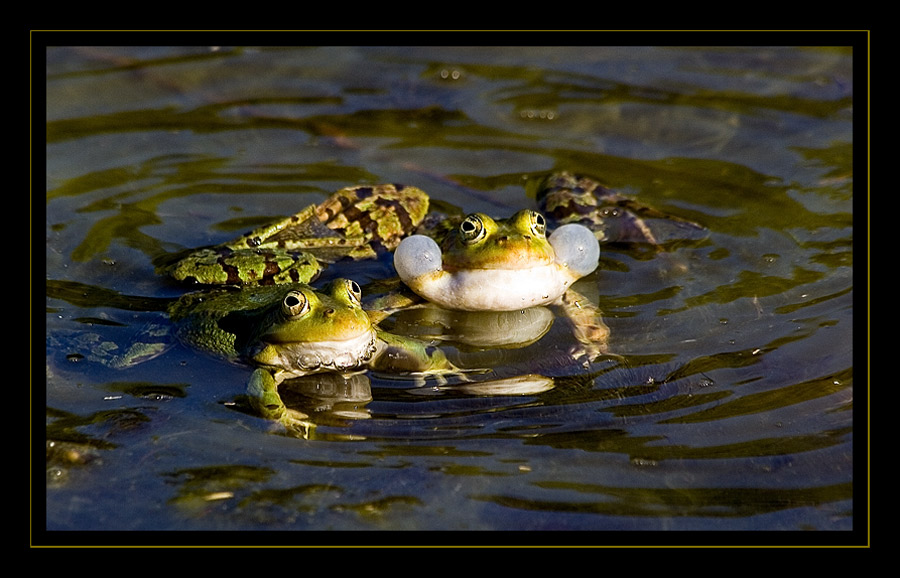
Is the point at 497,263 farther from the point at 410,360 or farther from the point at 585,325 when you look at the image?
the point at 410,360

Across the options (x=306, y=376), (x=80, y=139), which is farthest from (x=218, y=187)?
(x=306, y=376)

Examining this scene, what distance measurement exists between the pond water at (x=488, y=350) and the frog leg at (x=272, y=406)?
0.21 ft

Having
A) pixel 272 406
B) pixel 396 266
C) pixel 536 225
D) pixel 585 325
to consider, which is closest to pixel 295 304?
pixel 272 406

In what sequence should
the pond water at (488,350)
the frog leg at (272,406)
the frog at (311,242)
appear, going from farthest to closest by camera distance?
the frog at (311,242) → the frog leg at (272,406) → the pond water at (488,350)

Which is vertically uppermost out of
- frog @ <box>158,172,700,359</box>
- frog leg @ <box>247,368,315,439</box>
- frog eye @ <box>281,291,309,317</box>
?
frog @ <box>158,172,700,359</box>

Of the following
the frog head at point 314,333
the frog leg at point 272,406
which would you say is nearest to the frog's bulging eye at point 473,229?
the frog head at point 314,333

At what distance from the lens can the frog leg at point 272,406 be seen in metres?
4.23

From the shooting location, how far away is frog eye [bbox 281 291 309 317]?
4434 mm

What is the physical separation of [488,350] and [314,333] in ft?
3.43

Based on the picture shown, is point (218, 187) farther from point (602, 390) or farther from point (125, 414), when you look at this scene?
point (602, 390)

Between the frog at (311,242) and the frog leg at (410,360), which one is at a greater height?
→ the frog at (311,242)

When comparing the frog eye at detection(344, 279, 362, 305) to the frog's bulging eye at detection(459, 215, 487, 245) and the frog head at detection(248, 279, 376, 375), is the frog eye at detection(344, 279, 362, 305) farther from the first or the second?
the frog's bulging eye at detection(459, 215, 487, 245)

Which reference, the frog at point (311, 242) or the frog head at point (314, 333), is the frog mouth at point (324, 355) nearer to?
the frog head at point (314, 333)

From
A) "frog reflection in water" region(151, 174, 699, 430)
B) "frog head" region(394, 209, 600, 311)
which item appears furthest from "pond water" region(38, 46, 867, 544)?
"frog head" region(394, 209, 600, 311)
